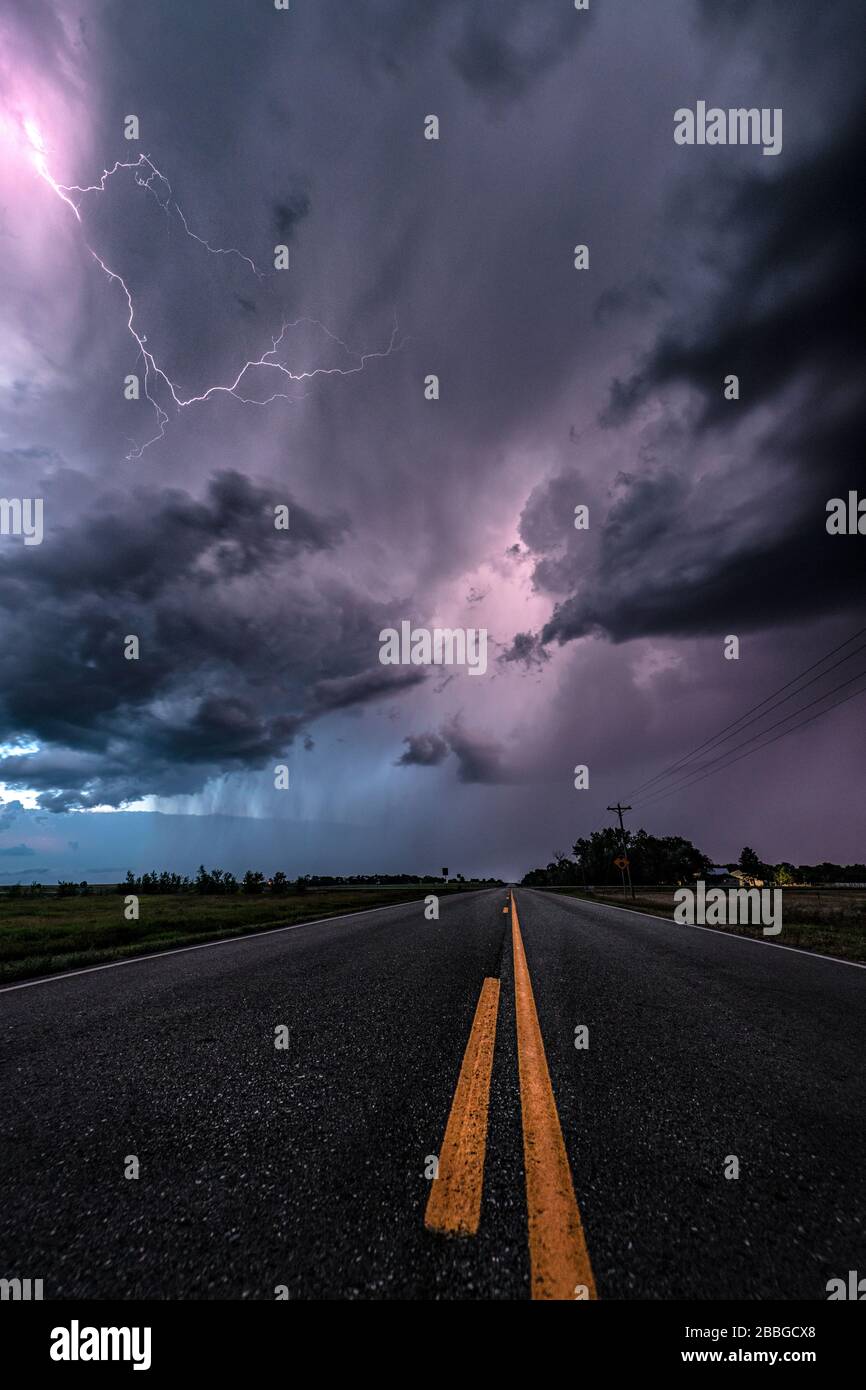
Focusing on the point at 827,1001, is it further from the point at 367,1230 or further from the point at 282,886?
the point at 282,886

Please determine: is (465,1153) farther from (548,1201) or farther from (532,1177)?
(548,1201)

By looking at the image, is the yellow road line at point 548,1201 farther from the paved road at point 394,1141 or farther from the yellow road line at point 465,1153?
the yellow road line at point 465,1153

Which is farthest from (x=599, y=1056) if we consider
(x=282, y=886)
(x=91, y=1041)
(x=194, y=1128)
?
(x=282, y=886)

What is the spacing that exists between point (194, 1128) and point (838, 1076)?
381 centimetres

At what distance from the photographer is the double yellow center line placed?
1.43 meters

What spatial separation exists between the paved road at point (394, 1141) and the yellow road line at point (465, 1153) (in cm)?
5

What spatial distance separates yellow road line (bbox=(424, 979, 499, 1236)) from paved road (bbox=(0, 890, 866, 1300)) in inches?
2.0

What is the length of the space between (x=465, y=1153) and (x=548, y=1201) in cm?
44

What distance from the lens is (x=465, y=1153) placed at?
2049 millimetres

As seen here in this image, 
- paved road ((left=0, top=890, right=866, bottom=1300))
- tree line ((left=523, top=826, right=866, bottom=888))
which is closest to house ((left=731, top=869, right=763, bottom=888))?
tree line ((left=523, top=826, right=866, bottom=888))

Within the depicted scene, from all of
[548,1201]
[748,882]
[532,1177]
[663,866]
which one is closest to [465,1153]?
[532,1177]

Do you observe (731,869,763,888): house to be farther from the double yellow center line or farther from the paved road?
the double yellow center line

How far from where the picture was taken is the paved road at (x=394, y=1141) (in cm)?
146

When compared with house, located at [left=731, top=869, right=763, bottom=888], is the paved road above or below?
above
